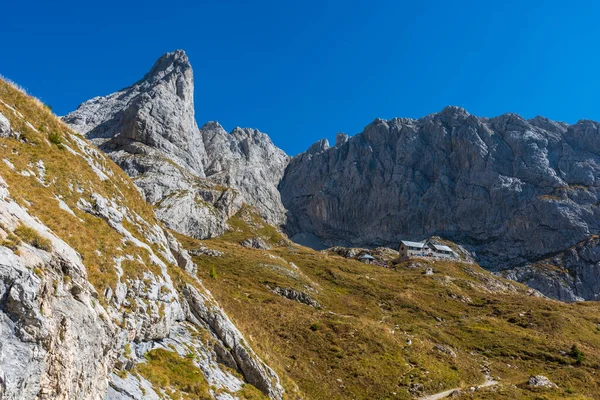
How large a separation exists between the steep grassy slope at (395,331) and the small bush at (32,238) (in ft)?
72.1

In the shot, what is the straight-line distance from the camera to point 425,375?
4384 centimetres

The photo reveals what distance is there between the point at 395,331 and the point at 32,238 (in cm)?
5594

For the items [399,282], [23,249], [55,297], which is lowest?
[55,297]

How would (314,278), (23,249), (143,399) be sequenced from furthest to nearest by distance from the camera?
(314,278) < (143,399) < (23,249)

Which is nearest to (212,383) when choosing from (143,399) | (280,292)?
(143,399)

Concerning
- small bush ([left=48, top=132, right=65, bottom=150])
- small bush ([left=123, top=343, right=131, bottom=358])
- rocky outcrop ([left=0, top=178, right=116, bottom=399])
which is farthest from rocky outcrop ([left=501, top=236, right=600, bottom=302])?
rocky outcrop ([left=0, top=178, right=116, bottom=399])

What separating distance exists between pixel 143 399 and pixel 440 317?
73320 mm

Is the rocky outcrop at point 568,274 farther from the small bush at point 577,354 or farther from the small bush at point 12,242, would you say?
the small bush at point 12,242

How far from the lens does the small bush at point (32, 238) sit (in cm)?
1339

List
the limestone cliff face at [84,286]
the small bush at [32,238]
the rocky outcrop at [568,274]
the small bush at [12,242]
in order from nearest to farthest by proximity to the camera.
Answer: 1. the limestone cliff face at [84,286]
2. the small bush at [12,242]
3. the small bush at [32,238]
4. the rocky outcrop at [568,274]

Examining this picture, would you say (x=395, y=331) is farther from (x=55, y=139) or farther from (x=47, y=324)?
(x=47, y=324)

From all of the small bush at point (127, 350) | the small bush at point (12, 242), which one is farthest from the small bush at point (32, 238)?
the small bush at point (127, 350)

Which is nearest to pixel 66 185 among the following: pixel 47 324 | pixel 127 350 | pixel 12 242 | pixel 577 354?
pixel 127 350

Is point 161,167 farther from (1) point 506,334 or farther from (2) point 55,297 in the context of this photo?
(2) point 55,297
